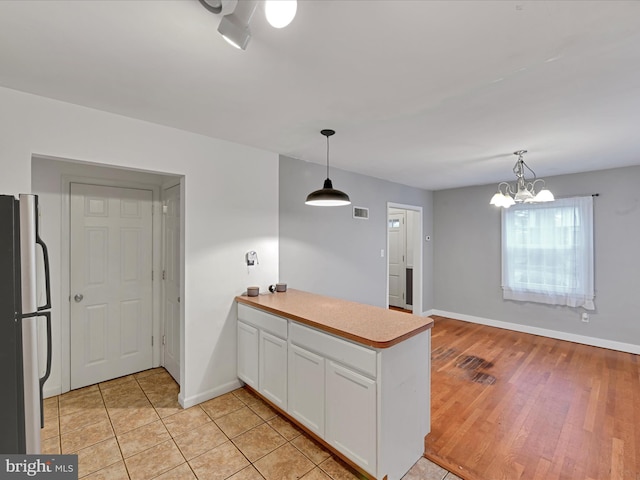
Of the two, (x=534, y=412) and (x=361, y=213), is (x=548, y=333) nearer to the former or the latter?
(x=534, y=412)

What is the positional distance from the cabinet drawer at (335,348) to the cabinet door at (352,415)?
2.3 inches

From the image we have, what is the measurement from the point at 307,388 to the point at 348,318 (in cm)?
59

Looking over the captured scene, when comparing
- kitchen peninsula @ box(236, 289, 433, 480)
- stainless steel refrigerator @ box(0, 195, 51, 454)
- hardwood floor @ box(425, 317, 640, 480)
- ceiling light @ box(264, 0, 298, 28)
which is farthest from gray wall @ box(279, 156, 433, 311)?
ceiling light @ box(264, 0, 298, 28)

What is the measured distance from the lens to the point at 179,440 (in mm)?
2193

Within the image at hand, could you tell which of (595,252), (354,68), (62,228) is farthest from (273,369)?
(595,252)

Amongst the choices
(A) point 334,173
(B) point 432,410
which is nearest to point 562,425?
(B) point 432,410

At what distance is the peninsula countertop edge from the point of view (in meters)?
1.79

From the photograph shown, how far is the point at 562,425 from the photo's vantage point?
2402mm

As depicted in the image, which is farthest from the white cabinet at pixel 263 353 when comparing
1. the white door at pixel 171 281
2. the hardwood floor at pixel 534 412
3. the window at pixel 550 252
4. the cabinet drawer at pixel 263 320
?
the window at pixel 550 252

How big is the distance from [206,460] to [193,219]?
184cm

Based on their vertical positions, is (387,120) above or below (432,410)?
above

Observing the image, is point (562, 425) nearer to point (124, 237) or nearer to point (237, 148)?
point (237, 148)

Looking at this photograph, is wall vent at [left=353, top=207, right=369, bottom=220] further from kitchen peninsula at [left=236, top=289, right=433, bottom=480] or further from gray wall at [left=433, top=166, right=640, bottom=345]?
gray wall at [left=433, top=166, right=640, bottom=345]

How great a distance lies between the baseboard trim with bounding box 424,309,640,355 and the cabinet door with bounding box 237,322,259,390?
3.90 meters
